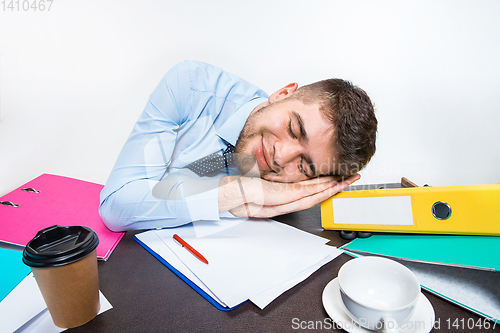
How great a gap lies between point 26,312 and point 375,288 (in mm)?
605

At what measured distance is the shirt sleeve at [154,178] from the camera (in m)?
0.81

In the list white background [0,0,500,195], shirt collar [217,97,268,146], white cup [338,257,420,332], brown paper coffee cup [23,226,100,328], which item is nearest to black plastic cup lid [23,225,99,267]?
brown paper coffee cup [23,226,100,328]

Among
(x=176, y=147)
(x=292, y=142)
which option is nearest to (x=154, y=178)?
(x=176, y=147)

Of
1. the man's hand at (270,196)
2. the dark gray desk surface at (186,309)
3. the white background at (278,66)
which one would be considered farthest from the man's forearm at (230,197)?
the white background at (278,66)

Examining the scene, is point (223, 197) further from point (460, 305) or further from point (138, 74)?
point (138, 74)

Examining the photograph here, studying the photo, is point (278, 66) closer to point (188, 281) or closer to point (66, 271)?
point (188, 281)

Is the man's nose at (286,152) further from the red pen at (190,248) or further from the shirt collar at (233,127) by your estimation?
the red pen at (190,248)

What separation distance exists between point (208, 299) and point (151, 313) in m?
0.10

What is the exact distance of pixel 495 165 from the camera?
5.05 feet

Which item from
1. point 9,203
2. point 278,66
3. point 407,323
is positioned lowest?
point 407,323

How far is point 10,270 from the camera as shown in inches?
24.3

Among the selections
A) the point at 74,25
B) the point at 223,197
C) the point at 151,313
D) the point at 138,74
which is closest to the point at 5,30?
the point at 74,25

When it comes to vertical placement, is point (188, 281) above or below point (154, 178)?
below

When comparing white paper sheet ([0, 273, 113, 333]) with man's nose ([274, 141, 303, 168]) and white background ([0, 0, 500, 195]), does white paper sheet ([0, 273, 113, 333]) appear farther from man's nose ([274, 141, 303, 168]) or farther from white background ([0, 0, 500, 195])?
white background ([0, 0, 500, 195])
